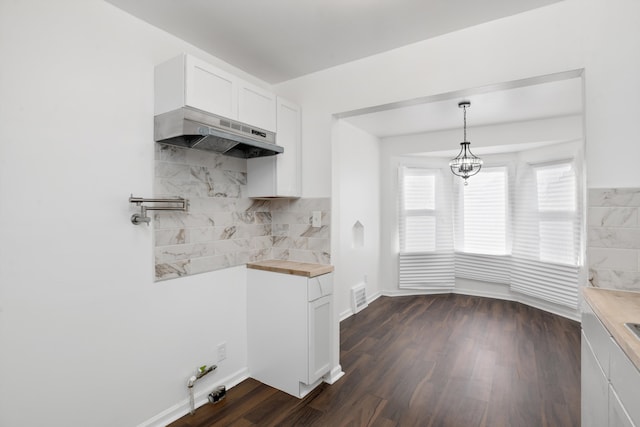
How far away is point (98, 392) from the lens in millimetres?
1703

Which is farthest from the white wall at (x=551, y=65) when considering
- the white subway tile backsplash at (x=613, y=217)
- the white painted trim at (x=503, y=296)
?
the white painted trim at (x=503, y=296)

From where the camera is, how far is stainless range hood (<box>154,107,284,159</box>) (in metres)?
1.79

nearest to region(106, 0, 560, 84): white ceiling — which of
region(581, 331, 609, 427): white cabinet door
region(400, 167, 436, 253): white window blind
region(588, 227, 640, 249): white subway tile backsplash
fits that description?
region(588, 227, 640, 249): white subway tile backsplash

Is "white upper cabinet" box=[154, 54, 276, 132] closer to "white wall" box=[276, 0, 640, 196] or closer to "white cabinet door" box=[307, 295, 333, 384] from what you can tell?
"white wall" box=[276, 0, 640, 196]

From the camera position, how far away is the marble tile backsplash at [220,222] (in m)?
2.06

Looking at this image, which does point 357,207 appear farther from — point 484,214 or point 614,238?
point 614,238

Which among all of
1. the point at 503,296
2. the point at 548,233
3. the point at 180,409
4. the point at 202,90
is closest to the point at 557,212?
the point at 548,233

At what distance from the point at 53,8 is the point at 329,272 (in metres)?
2.32

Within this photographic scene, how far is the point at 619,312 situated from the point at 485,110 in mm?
2979

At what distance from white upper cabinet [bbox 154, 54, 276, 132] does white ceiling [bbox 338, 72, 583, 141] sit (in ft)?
2.79

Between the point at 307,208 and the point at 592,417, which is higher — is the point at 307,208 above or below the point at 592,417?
above

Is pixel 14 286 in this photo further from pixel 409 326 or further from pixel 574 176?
pixel 574 176

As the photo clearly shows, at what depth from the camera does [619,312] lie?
1.26 metres

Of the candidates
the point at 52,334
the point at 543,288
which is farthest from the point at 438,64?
the point at 543,288
